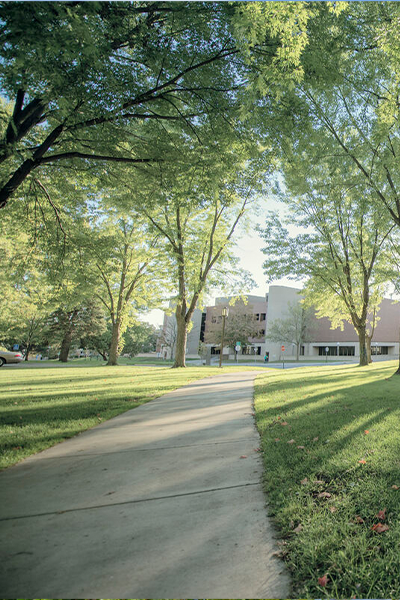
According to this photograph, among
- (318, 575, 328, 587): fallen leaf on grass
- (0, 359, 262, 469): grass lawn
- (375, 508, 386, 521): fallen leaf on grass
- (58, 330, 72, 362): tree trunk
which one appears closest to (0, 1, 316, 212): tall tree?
(0, 359, 262, 469): grass lawn

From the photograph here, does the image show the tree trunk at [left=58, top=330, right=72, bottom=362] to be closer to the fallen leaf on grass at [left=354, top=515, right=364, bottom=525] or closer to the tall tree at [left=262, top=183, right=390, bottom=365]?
the tall tree at [left=262, top=183, right=390, bottom=365]

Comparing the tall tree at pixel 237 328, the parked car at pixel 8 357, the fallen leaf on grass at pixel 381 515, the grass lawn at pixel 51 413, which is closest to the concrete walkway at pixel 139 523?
the grass lawn at pixel 51 413

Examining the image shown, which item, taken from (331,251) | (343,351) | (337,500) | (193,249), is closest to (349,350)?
(343,351)

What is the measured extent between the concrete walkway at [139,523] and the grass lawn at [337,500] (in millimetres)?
185

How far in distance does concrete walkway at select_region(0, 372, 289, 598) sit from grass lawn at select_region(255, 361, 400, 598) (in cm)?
18

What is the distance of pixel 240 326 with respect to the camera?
6238 centimetres

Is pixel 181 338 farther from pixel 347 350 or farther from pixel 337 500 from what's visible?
pixel 347 350

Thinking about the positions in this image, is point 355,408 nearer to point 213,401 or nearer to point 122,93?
point 213,401

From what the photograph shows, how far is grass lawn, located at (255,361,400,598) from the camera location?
6.97 feet

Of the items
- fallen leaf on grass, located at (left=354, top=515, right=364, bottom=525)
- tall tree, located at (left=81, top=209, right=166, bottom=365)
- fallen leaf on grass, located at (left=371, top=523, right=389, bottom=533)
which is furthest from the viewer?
tall tree, located at (left=81, top=209, right=166, bottom=365)

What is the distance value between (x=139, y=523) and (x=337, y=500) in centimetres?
172

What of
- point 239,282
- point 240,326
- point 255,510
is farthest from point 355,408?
point 240,326

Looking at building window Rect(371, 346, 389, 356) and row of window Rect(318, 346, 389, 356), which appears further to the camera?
row of window Rect(318, 346, 389, 356)

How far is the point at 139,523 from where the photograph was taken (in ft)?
9.03
